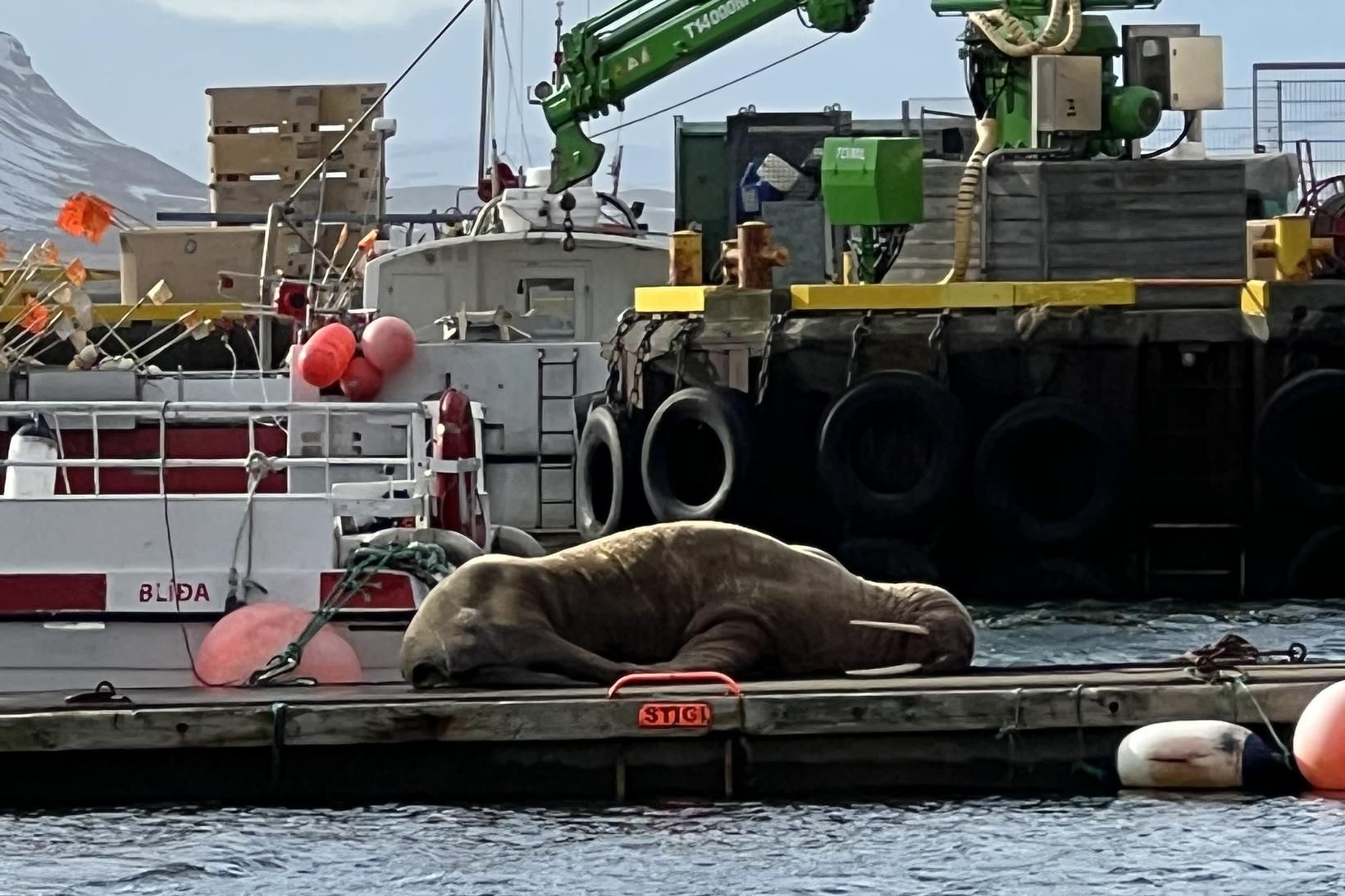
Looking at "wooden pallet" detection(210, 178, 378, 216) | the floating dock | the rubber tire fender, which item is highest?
"wooden pallet" detection(210, 178, 378, 216)

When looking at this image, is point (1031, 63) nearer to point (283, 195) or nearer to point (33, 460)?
point (33, 460)

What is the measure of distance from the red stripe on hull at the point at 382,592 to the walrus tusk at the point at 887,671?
2.29 metres

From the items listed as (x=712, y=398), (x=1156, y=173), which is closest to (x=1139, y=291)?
(x=1156, y=173)

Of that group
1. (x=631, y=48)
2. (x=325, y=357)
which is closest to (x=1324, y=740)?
(x=325, y=357)

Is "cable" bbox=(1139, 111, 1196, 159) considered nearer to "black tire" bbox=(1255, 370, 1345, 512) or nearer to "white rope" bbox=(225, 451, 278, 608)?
"black tire" bbox=(1255, 370, 1345, 512)

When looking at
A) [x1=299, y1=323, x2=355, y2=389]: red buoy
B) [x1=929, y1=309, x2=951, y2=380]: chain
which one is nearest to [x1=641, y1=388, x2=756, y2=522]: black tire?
[x1=929, y1=309, x2=951, y2=380]: chain

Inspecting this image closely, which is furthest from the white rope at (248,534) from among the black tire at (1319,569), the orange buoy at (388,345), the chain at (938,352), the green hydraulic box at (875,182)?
the black tire at (1319,569)

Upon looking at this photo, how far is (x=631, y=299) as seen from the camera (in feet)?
77.6

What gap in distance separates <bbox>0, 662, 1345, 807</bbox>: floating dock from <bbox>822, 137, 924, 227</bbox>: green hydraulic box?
9351 mm

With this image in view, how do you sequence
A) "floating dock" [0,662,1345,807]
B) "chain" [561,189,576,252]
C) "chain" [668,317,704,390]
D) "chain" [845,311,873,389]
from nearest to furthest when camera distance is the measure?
"floating dock" [0,662,1345,807] < "chain" [845,311,873,389] < "chain" [668,317,704,390] < "chain" [561,189,576,252]

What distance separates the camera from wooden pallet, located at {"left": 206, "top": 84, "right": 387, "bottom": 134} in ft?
112

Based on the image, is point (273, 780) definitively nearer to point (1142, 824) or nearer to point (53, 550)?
point (53, 550)

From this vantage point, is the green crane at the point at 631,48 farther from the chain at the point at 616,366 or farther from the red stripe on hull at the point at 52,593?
the red stripe on hull at the point at 52,593

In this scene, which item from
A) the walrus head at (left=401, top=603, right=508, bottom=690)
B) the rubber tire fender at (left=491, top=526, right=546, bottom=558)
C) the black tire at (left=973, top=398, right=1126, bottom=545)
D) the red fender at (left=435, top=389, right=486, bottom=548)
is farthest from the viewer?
the black tire at (left=973, top=398, right=1126, bottom=545)
